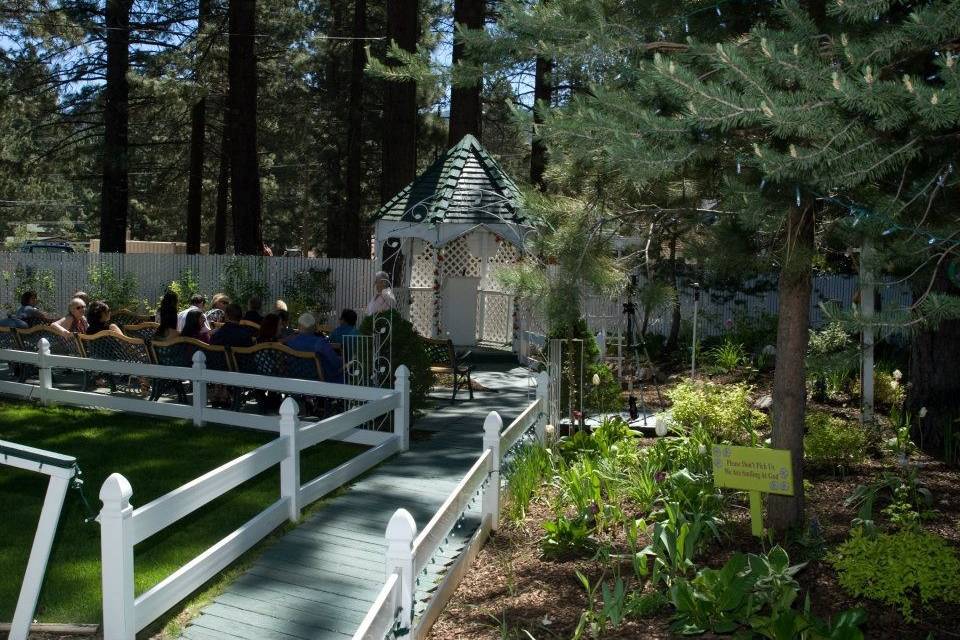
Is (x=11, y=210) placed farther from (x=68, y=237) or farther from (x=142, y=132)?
(x=142, y=132)

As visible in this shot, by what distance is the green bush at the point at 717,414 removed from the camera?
8.03 meters

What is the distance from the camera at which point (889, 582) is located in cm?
448

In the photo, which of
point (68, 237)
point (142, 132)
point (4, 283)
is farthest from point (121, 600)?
point (68, 237)

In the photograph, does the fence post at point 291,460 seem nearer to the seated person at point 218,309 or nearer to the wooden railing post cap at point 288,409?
the wooden railing post cap at point 288,409

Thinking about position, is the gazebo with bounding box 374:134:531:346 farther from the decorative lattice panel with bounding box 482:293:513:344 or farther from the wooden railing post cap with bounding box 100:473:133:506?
the wooden railing post cap with bounding box 100:473:133:506

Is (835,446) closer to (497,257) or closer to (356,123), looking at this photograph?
(497,257)

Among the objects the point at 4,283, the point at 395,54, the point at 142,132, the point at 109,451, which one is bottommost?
the point at 109,451

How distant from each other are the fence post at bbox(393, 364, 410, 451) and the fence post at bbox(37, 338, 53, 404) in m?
5.12

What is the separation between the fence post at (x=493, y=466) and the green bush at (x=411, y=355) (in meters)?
3.47

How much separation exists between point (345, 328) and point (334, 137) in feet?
72.5

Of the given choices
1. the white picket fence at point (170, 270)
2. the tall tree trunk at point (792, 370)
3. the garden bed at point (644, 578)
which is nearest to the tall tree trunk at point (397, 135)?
the white picket fence at point (170, 270)

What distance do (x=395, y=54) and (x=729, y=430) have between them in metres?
4.30

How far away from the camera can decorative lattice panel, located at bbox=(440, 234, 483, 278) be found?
675 inches

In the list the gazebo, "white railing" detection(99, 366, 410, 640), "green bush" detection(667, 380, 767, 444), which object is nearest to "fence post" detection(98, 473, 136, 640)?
"white railing" detection(99, 366, 410, 640)
